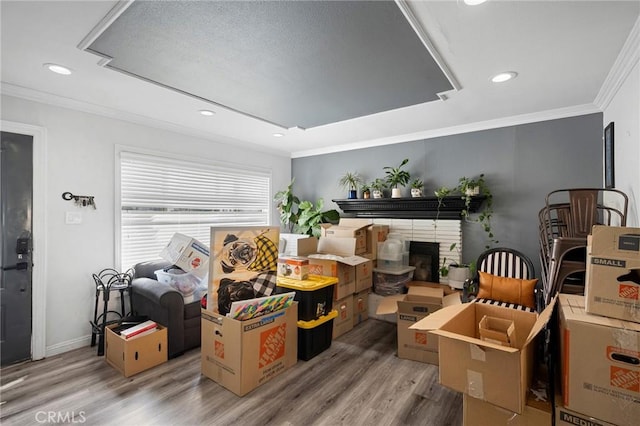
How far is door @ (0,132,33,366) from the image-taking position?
8.39 ft

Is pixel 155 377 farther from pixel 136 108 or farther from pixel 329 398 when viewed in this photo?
pixel 136 108

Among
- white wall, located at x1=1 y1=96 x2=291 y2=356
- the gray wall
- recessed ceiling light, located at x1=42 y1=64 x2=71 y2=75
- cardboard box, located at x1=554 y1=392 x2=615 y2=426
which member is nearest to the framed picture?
the gray wall

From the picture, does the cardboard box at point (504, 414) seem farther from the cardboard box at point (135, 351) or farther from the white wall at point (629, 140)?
the cardboard box at point (135, 351)

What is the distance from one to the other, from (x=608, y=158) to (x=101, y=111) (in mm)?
4886

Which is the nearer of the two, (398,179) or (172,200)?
(172,200)

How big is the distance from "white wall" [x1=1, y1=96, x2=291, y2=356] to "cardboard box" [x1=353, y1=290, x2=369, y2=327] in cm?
277

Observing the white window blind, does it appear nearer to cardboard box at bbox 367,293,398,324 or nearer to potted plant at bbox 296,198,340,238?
potted plant at bbox 296,198,340,238

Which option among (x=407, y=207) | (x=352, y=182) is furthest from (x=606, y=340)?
(x=352, y=182)

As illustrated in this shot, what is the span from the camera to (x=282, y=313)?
8.04ft

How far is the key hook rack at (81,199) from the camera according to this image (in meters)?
2.84

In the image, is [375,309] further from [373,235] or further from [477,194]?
[477,194]

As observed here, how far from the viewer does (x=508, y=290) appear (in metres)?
2.86

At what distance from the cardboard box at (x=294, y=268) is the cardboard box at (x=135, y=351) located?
3.88 feet

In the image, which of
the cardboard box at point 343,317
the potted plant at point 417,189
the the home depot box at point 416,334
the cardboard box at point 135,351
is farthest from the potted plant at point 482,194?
the cardboard box at point 135,351
